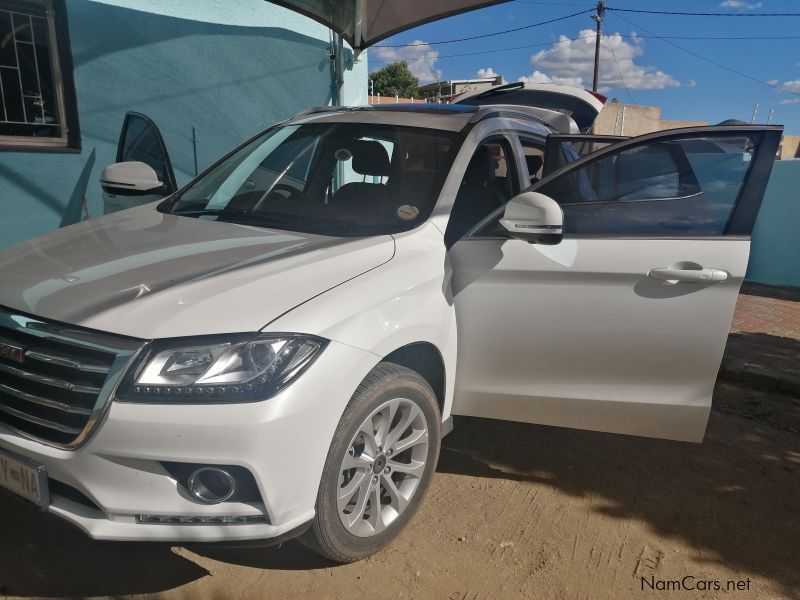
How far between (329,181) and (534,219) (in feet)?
4.96

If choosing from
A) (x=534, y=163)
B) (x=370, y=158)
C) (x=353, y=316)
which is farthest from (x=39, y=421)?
(x=534, y=163)

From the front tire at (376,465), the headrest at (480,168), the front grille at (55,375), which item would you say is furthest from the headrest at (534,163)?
the front grille at (55,375)

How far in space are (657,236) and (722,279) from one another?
32cm

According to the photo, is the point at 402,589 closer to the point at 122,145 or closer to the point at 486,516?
the point at 486,516

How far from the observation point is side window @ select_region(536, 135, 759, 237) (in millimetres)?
2678

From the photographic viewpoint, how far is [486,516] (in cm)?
280

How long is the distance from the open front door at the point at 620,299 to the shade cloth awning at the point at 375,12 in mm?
4376

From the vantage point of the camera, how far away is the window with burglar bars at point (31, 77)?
559 centimetres

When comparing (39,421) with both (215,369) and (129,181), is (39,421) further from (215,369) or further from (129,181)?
(129,181)

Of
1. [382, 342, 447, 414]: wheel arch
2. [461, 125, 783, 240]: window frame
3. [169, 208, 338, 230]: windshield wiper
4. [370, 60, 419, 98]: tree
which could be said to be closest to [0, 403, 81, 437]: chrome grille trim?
[382, 342, 447, 414]: wheel arch

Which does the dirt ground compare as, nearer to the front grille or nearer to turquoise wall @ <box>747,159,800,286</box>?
the front grille

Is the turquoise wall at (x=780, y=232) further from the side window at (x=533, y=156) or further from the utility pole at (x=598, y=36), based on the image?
the utility pole at (x=598, y=36)

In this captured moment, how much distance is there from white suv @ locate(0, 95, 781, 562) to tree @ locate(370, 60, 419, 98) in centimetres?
5386

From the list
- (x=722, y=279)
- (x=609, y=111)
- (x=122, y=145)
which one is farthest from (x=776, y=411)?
(x=609, y=111)
